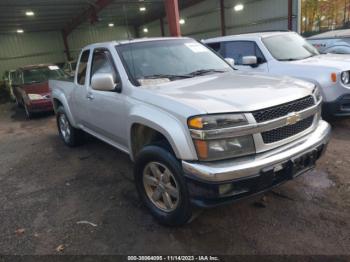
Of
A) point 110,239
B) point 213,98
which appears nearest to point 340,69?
point 213,98

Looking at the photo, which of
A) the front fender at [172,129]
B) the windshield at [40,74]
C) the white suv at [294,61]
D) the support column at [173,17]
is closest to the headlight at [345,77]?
the white suv at [294,61]

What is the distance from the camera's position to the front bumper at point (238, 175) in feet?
7.97

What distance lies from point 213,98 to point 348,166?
247cm

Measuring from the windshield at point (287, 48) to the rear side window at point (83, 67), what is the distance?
11.5 feet

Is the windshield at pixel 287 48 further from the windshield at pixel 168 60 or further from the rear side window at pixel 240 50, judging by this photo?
the windshield at pixel 168 60

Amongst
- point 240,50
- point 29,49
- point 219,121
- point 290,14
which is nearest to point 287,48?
point 240,50

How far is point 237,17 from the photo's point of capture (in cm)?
1866

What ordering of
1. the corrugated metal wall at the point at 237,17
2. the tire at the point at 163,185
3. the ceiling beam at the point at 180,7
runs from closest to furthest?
the tire at the point at 163,185 → the corrugated metal wall at the point at 237,17 → the ceiling beam at the point at 180,7

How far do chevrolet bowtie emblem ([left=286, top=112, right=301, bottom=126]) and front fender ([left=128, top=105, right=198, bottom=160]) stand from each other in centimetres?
92

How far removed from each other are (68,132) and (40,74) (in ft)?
17.9

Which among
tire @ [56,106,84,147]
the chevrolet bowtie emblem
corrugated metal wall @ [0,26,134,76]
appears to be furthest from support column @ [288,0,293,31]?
the chevrolet bowtie emblem

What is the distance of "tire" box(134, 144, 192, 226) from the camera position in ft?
8.92

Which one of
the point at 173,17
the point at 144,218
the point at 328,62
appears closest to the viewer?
the point at 144,218

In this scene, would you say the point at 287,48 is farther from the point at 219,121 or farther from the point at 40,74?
the point at 40,74
